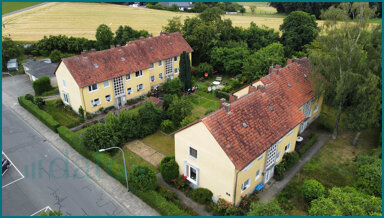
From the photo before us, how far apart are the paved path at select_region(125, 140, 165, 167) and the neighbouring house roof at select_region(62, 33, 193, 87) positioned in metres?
12.2

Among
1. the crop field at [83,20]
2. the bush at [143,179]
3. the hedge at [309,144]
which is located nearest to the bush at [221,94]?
the hedge at [309,144]

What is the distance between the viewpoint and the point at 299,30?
62.7 m

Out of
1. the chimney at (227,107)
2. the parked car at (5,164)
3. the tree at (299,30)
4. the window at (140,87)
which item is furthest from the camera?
the tree at (299,30)

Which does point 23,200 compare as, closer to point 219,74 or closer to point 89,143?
point 89,143

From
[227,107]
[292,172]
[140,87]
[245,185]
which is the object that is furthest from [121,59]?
[292,172]

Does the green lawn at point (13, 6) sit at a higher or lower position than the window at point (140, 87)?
higher

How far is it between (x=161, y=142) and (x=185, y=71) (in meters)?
17.0

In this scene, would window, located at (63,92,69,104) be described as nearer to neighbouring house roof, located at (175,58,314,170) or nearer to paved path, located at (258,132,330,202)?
neighbouring house roof, located at (175,58,314,170)

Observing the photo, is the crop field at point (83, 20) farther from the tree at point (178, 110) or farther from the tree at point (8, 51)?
the tree at point (178, 110)

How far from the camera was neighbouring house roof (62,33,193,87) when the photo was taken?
43.1 m

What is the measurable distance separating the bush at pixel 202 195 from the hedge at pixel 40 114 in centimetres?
2371

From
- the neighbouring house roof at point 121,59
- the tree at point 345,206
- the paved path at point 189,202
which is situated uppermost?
the neighbouring house roof at point 121,59

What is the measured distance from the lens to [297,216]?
89.6ft

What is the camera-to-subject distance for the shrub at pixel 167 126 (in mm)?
40156
